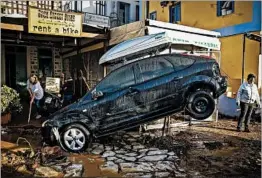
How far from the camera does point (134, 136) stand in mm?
7938

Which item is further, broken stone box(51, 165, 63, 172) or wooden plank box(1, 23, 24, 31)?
wooden plank box(1, 23, 24, 31)

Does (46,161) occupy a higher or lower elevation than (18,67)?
lower

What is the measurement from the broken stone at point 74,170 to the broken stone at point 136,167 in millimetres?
740

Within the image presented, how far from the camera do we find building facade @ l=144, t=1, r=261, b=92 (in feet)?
39.6

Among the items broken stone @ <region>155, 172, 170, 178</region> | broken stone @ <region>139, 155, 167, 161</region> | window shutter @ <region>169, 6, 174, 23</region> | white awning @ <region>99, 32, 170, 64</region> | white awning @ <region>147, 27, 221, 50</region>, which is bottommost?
broken stone @ <region>155, 172, 170, 178</region>

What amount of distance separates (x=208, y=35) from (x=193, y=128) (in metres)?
3.15

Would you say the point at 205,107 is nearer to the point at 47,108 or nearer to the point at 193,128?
the point at 193,128

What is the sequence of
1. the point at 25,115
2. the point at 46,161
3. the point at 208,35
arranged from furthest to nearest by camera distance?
the point at 25,115 < the point at 208,35 < the point at 46,161

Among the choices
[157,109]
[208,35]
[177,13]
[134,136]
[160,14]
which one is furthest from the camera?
[160,14]

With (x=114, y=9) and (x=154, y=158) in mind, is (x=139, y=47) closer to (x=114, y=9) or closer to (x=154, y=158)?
(x=154, y=158)

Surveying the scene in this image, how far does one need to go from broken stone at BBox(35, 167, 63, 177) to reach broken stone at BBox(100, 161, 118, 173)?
78cm

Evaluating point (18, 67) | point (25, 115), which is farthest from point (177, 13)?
point (25, 115)

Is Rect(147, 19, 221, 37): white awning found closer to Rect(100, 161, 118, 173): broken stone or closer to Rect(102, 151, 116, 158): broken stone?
Rect(102, 151, 116, 158): broken stone

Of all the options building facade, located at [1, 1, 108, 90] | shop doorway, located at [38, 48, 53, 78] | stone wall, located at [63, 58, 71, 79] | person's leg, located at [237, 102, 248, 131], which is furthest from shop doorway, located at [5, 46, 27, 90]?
person's leg, located at [237, 102, 248, 131]
